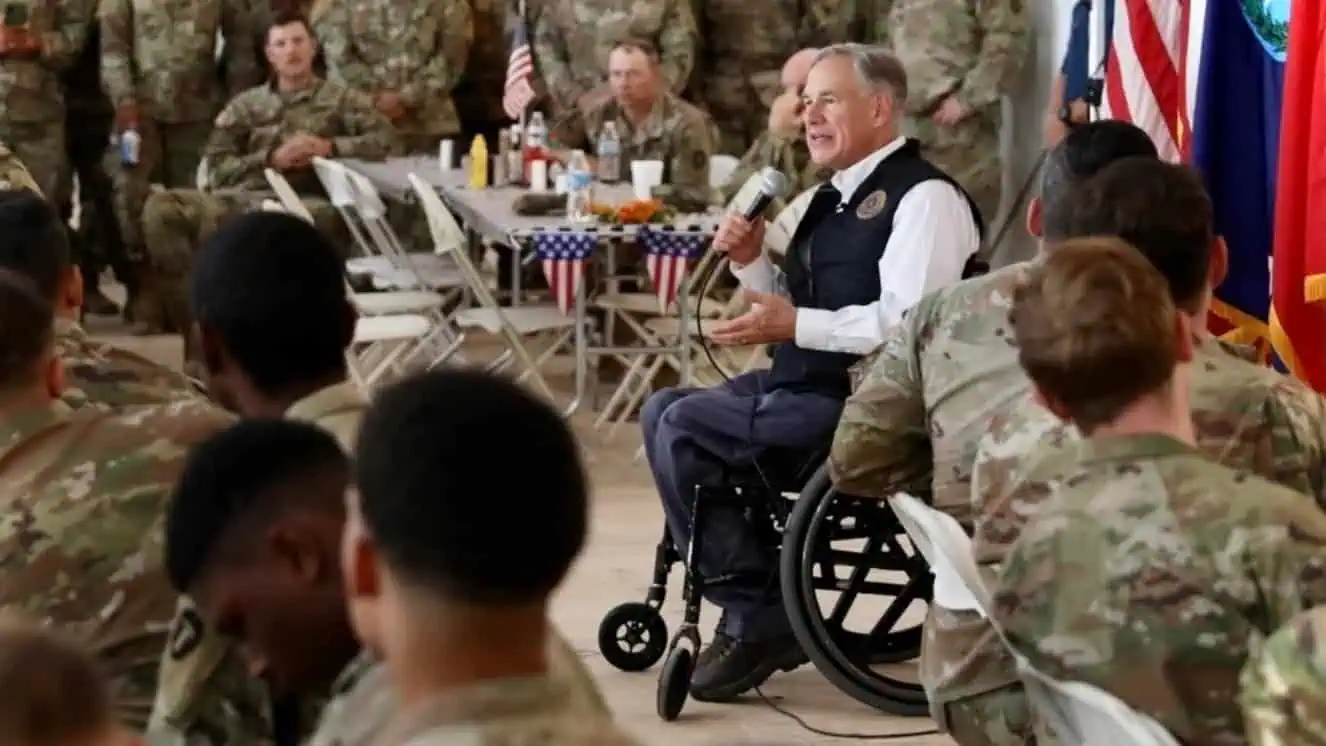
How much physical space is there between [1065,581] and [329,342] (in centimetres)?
96

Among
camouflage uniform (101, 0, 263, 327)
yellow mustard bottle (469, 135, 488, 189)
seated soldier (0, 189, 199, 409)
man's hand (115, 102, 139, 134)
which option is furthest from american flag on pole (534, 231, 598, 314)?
man's hand (115, 102, 139, 134)

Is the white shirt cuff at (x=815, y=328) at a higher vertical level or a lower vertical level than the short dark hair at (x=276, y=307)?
lower

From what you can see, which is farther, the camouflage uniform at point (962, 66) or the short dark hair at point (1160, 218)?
the camouflage uniform at point (962, 66)

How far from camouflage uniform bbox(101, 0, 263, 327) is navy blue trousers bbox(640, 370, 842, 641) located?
4715 millimetres

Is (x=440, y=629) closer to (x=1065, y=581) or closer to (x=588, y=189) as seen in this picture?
(x=1065, y=581)

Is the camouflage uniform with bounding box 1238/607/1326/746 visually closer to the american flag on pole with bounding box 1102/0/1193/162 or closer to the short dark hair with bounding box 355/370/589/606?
the short dark hair with bounding box 355/370/589/606

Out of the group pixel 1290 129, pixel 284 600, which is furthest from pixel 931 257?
pixel 284 600

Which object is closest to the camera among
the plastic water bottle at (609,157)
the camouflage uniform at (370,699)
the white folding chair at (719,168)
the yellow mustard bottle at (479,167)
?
the camouflage uniform at (370,699)

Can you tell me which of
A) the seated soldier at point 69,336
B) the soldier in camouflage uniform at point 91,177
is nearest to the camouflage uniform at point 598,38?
the soldier in camouflage uniform at point 91,177

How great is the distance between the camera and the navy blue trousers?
4047mm

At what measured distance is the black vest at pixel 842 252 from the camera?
4.10m

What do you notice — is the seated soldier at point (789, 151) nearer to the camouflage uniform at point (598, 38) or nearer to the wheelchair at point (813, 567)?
the camouflage uniform at point (598, 38)

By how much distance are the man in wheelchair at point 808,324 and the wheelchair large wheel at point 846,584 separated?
0.14 meters

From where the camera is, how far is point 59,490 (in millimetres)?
2295
